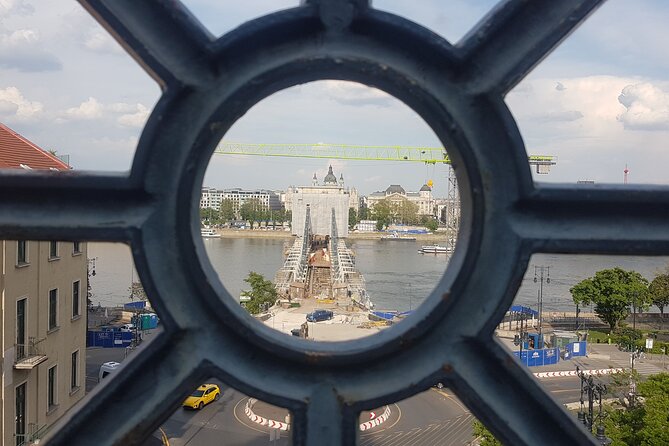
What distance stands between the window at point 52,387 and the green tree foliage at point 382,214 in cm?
8457

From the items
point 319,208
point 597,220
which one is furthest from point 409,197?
point 597,220

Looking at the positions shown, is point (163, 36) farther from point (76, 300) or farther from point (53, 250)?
point (76, 300)

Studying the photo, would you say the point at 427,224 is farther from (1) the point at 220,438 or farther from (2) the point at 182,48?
(2) the point at 182,48

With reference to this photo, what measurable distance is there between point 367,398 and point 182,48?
2.64ft

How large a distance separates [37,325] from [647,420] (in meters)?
11.8

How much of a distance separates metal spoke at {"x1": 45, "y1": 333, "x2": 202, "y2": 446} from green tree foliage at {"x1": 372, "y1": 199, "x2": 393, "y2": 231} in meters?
A: 95.5

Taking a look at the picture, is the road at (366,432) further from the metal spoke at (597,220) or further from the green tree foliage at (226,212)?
the green tree foliage at (226,212)

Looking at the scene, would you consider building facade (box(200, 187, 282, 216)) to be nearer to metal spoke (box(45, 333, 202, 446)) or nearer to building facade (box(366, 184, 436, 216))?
building facade (box(366, 184, 436, 216))

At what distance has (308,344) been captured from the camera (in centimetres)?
128

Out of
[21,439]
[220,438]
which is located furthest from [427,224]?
[21,439]

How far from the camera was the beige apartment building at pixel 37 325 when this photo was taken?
1071 centimetres

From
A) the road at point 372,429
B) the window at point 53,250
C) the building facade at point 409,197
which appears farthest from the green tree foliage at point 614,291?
the building facade at point 409,197

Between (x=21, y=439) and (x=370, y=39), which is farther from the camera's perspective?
(x=21, y=439)

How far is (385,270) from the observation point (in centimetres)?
5550
